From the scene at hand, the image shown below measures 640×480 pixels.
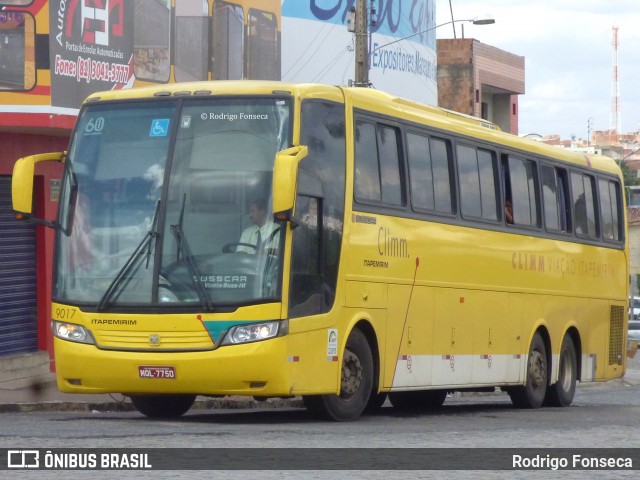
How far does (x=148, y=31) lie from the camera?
75.8 feet

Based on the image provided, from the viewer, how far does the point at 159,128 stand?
13531mm

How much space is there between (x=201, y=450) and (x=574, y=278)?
11.6 meters

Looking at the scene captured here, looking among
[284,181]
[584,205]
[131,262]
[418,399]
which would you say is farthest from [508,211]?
[131,262]

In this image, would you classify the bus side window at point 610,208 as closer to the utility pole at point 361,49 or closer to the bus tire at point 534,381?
the bus tire at point 534,381

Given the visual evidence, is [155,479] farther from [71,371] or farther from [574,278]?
[574,278]

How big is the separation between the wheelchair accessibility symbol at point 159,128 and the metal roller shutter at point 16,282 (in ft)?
28.2

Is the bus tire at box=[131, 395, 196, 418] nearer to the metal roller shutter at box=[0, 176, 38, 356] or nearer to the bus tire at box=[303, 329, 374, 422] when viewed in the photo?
the bus tire at box=[303, 329, 374, 422]

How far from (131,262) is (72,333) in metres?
0.93

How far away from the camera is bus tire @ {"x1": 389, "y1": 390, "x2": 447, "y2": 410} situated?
767 inches

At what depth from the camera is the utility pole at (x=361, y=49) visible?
83.1 feet

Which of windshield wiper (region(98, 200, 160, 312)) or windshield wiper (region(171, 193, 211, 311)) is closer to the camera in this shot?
windshield wiper (region(171, 193, 211, 311))

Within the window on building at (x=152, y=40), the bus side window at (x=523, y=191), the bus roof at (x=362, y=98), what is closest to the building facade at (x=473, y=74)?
the window on building at (x=152, y=40)

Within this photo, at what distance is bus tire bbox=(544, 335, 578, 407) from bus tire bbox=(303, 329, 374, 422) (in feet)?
21.8

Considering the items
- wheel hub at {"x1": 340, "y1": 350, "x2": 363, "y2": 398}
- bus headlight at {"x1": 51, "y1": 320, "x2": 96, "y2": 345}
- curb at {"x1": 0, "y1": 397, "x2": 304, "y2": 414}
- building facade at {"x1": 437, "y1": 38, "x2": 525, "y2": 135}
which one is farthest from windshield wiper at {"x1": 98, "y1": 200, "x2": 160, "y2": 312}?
building facade at {"x1": 437, "y1": 38, "x2": 525, "y2": 135}
